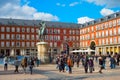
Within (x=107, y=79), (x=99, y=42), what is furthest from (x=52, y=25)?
(x=107, y=79)

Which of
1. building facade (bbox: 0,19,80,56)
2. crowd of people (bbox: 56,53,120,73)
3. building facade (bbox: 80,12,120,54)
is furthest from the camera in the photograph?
building facade (bbox: 0,19,80,56)

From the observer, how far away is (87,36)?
9238 centimetres

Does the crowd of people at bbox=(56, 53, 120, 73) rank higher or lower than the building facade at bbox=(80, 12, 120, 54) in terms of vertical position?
lower

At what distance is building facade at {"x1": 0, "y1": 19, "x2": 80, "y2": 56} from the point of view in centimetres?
8931

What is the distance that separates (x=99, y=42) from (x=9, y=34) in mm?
33241

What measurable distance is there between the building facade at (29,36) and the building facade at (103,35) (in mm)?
5874

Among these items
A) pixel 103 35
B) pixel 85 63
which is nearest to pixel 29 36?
pixel 103 35

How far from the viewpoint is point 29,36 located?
306 feet

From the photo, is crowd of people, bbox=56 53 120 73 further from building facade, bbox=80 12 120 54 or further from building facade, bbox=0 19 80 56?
building facade, bbox=0 19 80 56

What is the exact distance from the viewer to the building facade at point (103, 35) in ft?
244

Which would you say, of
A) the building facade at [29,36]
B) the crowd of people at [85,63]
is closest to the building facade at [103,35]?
the building facade at [29,36]

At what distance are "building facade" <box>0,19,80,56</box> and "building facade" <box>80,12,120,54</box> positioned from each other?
587 cm

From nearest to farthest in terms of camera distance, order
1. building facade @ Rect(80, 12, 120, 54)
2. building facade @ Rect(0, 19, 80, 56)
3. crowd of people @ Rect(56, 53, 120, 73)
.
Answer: crowd of people @ Rect(56, 53, 120, 73) → building facade @ Rect(80, 12, 120, 54) → building facade @ Rect(0, 19, 80, 56)

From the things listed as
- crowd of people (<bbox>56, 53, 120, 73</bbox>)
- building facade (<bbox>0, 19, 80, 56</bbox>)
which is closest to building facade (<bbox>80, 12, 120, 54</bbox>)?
building facade (<bbox>0, 19, 80, 56</bbox>)
